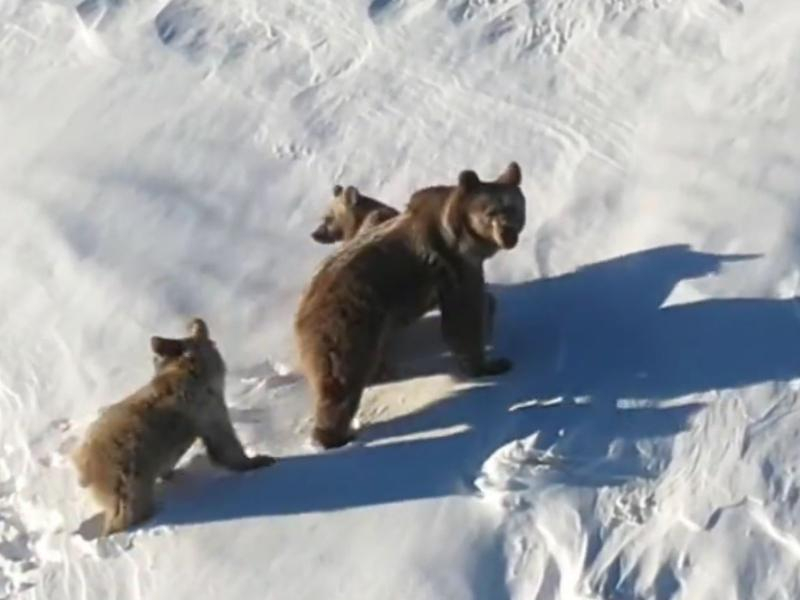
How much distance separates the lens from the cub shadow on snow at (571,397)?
833cm

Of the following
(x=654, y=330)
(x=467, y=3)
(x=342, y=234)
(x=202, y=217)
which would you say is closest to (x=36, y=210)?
(x=202, y=217)

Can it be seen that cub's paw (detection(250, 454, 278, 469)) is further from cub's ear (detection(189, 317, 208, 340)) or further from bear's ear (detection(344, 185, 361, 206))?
bear's ear (detection(344, 185, 361, 206))

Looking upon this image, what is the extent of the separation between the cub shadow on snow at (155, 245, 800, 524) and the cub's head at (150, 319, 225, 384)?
43cm

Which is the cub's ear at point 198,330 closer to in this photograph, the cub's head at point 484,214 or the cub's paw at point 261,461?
the cub's paw at point 261,461

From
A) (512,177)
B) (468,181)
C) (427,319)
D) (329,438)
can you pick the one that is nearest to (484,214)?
(468,181)

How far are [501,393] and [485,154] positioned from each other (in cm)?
168

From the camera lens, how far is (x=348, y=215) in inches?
374

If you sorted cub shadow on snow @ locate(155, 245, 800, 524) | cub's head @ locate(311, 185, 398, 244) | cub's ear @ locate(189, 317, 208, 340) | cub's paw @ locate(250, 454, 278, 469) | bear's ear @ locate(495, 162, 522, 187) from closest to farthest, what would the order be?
cub shadow on snow @ locate(155, 245, 800, 524) → cub's paw @ locate(250, 454, 278, 469) → cub's ear @ locate(189, 317, 208, 340) → bear's ear @ locate(495, 162, 522, 187) → cub's head @ locate(311, 185, 398, 244)

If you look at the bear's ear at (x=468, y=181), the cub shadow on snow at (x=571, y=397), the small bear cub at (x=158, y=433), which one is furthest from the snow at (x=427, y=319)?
the bear's ear at (x=468, y=181)

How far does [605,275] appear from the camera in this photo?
9102 millimetres

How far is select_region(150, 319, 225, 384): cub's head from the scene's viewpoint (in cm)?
849

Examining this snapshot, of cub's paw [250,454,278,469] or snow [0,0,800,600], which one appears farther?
cub's paw [250,454,278,469]

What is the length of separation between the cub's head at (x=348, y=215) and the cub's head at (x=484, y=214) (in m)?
0.61

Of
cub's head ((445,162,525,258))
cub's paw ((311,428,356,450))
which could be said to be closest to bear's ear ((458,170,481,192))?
cub's head ((445,162,525,258))
